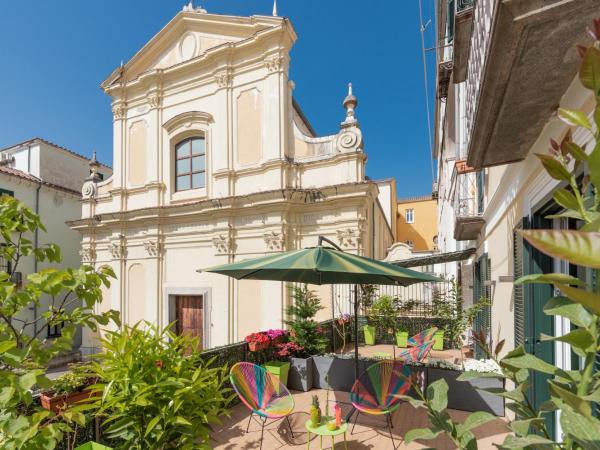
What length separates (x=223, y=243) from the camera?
1061 centimetres

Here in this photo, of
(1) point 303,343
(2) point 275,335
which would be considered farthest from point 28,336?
(1) point 303,343

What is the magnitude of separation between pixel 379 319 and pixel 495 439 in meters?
4.75

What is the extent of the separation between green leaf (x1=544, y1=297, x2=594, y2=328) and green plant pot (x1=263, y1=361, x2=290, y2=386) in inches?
205

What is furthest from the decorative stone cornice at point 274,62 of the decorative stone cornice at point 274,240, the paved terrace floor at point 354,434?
the paved terrace floor at point 354,434

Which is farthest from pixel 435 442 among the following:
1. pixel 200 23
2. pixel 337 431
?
pixel 200 23

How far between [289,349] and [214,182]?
697cm

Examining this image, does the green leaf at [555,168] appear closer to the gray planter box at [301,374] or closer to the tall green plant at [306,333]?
the gray planter box at [301,374]

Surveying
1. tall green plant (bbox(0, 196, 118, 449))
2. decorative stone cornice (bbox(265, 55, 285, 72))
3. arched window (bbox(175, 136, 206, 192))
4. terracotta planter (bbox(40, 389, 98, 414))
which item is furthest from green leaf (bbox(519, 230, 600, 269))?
arched window (bbox(175, 136, 206, 192))

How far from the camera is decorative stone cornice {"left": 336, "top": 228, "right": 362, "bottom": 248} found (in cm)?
906

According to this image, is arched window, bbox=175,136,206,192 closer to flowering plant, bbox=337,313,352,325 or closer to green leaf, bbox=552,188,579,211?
flowering plant, bbox=337,313,352,325

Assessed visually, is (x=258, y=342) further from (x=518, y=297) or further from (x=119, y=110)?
(x=119, y=110)

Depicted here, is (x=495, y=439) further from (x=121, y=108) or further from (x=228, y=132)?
(x=121, y=108)

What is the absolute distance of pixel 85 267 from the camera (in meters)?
1.97

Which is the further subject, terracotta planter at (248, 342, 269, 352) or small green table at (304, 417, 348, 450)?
terracotta planter at (248, 342, 269, 352)
